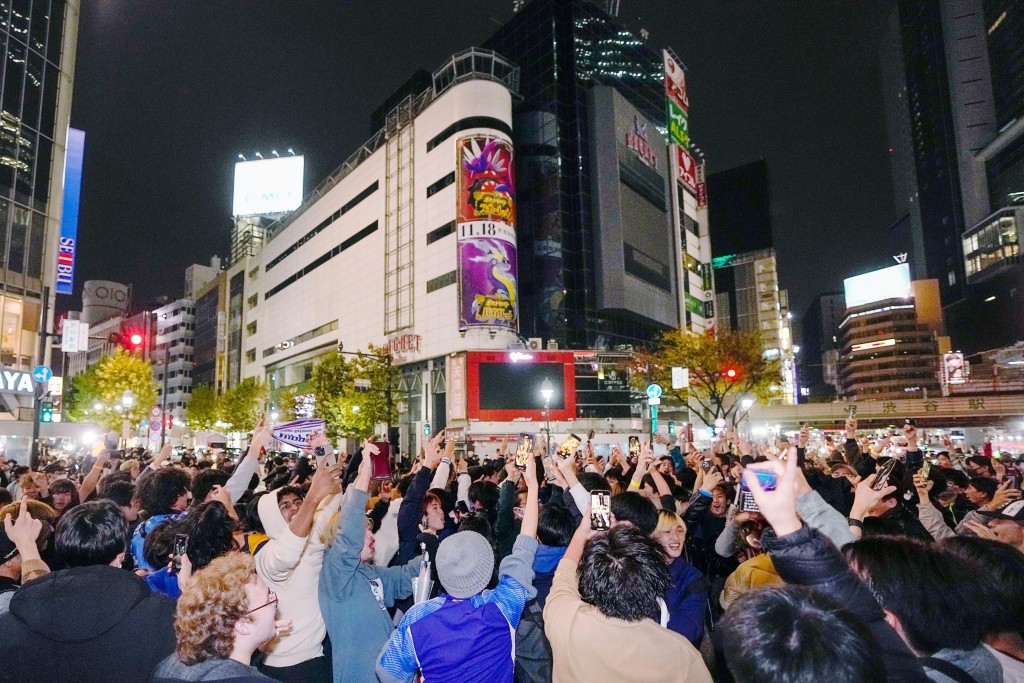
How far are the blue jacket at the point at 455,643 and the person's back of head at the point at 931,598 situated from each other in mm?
1841

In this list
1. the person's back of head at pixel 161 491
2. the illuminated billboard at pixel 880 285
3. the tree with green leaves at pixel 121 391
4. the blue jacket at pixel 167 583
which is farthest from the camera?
the illuminated billboard at pixel 880 285

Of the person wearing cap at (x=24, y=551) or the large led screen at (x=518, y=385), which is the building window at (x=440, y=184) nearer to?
the large led screen at (x=518, y=385)

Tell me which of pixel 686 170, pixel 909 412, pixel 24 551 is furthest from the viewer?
pixel 686 170

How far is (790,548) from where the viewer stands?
7.48 ft

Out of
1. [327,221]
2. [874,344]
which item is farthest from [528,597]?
[874,344]

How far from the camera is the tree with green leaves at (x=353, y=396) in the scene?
150 ft

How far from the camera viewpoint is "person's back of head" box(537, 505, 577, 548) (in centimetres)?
481

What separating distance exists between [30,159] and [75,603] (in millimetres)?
35017

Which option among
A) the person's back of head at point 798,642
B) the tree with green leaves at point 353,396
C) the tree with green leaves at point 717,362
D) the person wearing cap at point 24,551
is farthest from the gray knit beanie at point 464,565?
the tree with green leaves at point 353,396

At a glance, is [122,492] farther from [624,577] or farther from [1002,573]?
[1002,573]

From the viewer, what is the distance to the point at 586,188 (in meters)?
55.8

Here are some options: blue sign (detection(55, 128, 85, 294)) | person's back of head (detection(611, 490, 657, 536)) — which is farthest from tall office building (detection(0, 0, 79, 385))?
person's back of head (detection(611, 490, 657, 536))

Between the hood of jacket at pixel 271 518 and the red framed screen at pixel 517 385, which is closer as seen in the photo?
the hood of jacket at pixel 271 518

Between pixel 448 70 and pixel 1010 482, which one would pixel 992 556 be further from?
pixel 448 70
